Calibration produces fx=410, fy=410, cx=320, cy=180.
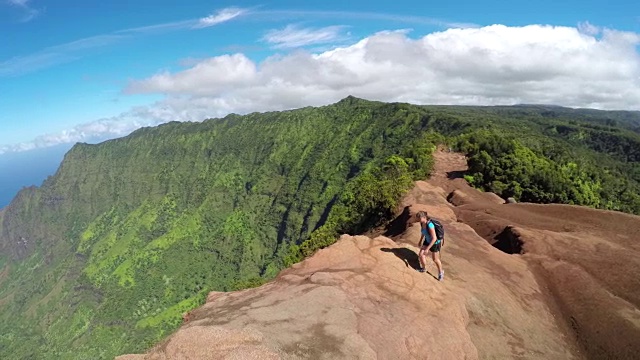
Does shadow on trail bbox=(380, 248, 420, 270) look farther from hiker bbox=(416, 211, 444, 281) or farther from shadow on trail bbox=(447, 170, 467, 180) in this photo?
shadow on trail bbox=(447, 170, 467, 180)

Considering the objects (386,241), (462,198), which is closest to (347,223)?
(462,198)

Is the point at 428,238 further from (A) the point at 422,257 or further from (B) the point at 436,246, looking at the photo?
(A) the point at 422,257

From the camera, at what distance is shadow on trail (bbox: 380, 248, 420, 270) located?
71.8 feet

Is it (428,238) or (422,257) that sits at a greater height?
(428,238)

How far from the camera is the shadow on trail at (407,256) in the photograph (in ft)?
71.8

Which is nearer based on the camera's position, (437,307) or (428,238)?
(437,307)

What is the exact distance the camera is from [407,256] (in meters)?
22.8

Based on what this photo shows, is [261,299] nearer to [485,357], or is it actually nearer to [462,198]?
[485,357]

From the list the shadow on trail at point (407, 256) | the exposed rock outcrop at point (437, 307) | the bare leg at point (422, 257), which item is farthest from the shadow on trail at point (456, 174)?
the bare leg at point (422, 257)

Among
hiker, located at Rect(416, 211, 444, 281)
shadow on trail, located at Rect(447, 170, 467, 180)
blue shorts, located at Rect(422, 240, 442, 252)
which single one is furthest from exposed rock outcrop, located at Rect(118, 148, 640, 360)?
shadow on trail, located at Rect(447, 170, 467, 180)

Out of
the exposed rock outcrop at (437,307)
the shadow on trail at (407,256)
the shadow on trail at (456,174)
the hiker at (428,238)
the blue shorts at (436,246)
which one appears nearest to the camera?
the exposed rock outcrop at (437,307)

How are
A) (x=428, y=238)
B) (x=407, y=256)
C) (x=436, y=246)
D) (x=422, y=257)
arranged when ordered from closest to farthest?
1. (x=428, y=238)
2. (x=436, y=246)
3. (x=422, y=257)
4. (x=407, y=256)

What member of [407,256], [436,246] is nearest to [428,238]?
[436,246]

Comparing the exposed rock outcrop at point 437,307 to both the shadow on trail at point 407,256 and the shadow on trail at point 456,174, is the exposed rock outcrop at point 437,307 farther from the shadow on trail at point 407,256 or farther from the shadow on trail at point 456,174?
the shadow on trail at point 456,174
